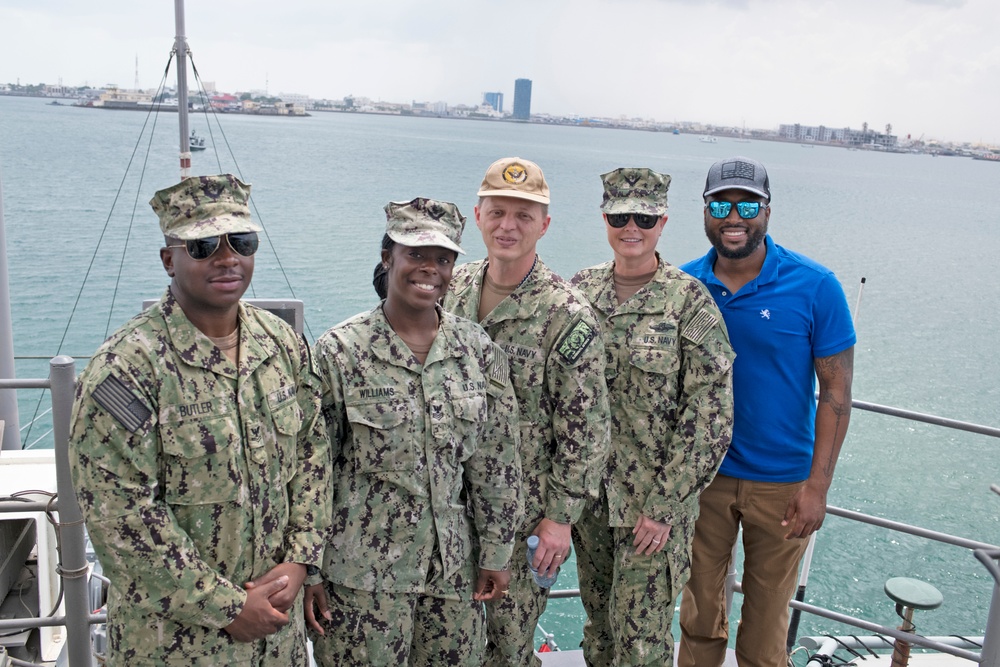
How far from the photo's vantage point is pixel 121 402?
6.44 feet

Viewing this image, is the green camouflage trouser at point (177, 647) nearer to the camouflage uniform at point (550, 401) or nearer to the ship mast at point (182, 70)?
the camouflage uniform at point (550, 401)

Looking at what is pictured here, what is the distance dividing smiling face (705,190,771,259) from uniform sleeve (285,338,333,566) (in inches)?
59.8

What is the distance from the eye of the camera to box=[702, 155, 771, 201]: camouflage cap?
9.78ft

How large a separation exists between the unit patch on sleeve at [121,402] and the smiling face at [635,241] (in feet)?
5.36


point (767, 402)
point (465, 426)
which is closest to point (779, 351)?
point (767, 402)

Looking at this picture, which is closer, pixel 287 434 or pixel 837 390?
pixel 287 434

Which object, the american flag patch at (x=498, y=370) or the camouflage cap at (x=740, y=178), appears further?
the camouflage cap at (x=740, y=178)

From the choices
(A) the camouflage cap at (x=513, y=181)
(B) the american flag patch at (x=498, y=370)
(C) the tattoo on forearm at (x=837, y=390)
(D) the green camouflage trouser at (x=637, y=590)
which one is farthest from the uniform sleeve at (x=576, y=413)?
(C) the tattoo on forearm at (x=837, y=390)

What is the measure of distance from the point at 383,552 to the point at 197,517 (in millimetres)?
538

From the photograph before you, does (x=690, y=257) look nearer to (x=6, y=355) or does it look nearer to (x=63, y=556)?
(x=6, y=355)

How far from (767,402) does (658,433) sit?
43cm

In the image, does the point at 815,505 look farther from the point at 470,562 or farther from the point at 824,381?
the point at 470,562

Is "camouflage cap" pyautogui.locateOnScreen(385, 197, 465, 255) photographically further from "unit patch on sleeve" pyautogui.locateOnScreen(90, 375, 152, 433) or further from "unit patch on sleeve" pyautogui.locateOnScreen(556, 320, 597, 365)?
"unit patch on sleeve" pyautogui.locateOnScreen(90, 375, 152, 433)

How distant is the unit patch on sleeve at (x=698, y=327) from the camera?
2.91 metres
